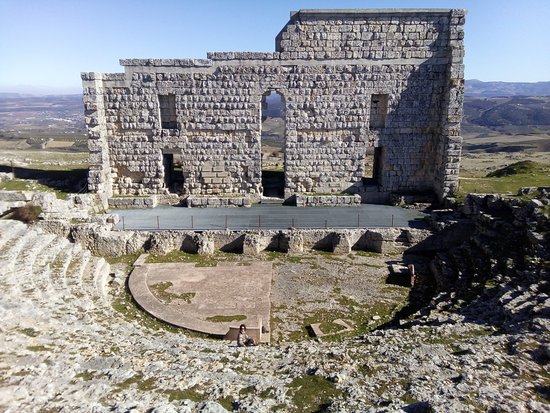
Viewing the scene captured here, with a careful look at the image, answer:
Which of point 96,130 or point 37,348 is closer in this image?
point 37,348

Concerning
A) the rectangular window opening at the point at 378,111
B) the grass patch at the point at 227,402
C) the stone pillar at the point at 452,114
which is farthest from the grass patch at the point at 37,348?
Answer: the stone pillar at the point at 452,114

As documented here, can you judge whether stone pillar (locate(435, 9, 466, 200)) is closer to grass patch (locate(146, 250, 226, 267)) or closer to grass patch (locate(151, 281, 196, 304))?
grass patch (locate(146, 250, 226, 267))

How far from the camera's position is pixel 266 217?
67.1 ft

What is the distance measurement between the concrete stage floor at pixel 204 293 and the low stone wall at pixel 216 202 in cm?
549

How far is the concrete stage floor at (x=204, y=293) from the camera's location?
13.0 m

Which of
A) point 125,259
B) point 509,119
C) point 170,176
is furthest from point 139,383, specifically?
point 509,119

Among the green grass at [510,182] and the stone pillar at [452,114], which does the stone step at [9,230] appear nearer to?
the stone pillar at [452,114]

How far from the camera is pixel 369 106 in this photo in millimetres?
22141

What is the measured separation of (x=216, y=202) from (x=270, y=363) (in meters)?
13.7


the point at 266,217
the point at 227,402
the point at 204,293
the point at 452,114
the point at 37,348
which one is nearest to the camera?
the point at 227,402

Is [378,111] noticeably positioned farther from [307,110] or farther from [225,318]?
[225,318]

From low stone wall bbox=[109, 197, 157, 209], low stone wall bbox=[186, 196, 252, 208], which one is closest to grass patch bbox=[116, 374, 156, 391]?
low stone wall bbox=[186, 196, 252, 208]

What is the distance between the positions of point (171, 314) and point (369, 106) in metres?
15.0

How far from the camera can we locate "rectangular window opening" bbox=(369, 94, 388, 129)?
22578 mm
